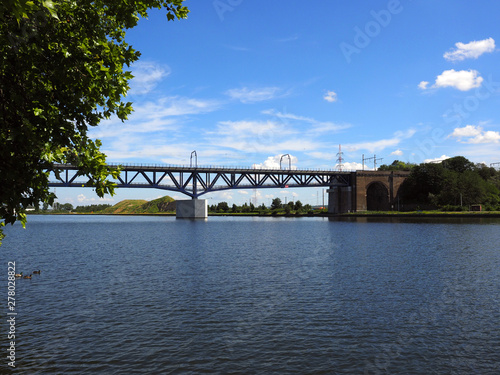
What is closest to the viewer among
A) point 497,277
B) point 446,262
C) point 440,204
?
point 497,277

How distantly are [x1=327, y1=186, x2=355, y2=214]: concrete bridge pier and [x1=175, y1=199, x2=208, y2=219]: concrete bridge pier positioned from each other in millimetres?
52901

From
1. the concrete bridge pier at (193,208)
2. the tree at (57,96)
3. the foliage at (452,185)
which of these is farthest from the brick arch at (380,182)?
the tree at (57,96)

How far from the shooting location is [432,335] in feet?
44.9

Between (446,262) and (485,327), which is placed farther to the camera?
(446,262)

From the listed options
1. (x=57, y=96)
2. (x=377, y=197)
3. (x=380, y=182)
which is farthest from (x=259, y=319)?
(x=377, y=197)

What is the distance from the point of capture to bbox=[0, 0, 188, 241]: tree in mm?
8539

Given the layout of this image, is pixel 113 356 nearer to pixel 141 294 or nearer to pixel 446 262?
pixel 141 294

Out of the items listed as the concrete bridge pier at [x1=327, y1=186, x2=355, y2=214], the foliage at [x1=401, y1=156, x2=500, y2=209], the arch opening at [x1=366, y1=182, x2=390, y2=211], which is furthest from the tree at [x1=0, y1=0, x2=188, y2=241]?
the arch opening at [x1=366, y1=182, x2=390, y2=211]

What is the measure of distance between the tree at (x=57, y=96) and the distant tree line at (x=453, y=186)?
12704 cm

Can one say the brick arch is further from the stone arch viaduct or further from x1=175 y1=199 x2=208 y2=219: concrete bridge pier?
x1=175 y1=199 x2=208 y2=219: concrete bridge pier

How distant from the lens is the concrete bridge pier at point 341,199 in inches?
5881

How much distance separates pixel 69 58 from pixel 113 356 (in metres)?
8.59

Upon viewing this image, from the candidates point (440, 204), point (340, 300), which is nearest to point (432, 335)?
point (340, 300)

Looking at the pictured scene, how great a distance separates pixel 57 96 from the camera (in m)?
9.18
